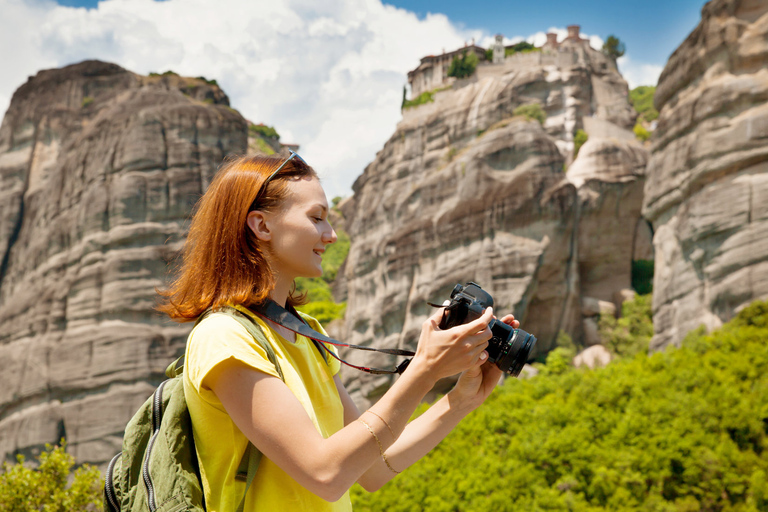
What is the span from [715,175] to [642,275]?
11.1 meters

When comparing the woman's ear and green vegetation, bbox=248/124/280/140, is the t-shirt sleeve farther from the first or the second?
green vegetation, bbox=248/124/280/140

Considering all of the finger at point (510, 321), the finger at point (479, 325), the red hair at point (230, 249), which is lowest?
the finger at point (510, 321)

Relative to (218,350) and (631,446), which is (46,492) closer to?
(218,350)

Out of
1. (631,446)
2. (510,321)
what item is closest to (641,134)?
(631,446)

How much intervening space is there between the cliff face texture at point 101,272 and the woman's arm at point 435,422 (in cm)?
2483

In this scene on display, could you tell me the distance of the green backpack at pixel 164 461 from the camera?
1.59 meters

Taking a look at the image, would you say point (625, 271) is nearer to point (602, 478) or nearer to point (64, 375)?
point (602, 478)

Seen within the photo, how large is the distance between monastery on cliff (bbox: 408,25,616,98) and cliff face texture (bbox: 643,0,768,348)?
15.0 meters

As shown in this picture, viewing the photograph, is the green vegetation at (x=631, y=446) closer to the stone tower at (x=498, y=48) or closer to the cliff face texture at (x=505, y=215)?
the cliff face texture at (x=505, y=215)

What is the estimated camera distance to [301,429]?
154 cm

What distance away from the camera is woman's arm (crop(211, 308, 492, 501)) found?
153 centimetres

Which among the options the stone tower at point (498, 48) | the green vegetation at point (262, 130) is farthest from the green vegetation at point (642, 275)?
the green vegetation at point (262, 130)

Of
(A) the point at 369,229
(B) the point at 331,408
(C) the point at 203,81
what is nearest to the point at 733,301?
(A) the point at 369,229

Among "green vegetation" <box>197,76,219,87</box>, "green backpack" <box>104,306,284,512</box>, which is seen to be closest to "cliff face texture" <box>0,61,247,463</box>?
"green vegetation" <box>197,76,219,87</box>
